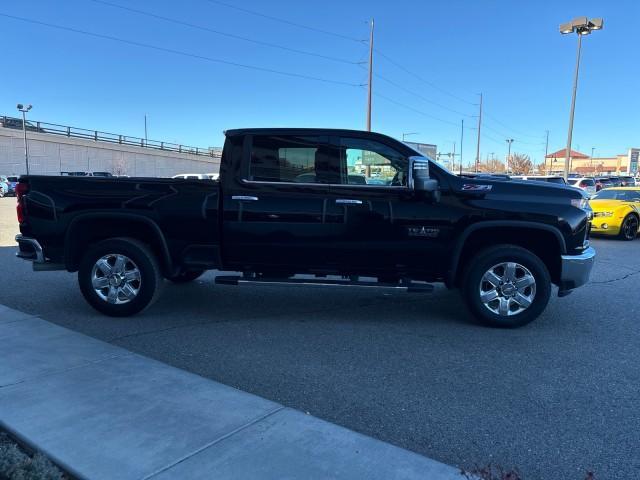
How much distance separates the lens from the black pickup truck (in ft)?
17.4

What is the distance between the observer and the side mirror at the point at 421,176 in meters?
5.00

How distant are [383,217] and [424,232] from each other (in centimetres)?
46

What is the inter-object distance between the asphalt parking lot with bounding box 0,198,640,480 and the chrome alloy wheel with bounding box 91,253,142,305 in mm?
291

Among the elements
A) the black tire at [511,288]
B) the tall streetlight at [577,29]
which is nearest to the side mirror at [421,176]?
the black tire at [511,288]

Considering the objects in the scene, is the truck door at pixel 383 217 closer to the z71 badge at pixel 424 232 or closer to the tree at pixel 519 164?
the z71 badge at pixel 424 232

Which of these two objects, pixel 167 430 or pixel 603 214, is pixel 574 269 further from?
pixel 603 214

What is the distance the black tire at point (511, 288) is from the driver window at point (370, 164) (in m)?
1.19

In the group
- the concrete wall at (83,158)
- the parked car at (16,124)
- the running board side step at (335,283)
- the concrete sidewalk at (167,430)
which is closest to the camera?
the concrete sidewalk at (167,430)

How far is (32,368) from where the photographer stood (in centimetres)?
414

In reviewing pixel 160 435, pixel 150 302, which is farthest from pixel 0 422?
pixel 150 302

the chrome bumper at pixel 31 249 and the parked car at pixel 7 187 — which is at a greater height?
the chrome bumper at pixel 31 249

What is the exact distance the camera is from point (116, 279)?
5648 millimetres

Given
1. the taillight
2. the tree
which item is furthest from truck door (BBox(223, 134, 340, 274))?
the tree

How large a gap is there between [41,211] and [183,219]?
165 cm
